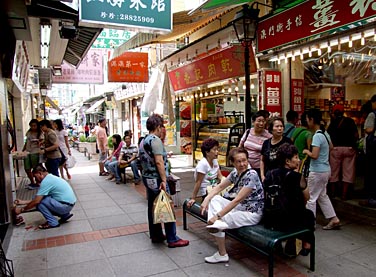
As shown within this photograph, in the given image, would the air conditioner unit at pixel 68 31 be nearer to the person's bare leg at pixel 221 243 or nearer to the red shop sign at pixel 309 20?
the red shop sign at pixel 309 20

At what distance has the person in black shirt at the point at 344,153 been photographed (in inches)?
210

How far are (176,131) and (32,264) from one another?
1104cm

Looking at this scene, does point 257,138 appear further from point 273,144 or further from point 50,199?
point 50,199

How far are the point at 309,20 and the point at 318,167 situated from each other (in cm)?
240

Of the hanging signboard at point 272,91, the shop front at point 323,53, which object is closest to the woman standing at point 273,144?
the shop front at point 323,53

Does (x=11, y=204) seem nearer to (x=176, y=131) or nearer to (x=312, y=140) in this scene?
(x=312, y=140)

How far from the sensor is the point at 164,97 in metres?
7.10

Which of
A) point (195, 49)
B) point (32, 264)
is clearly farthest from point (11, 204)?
point (195, 49)

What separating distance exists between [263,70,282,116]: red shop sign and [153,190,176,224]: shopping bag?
3582 mm

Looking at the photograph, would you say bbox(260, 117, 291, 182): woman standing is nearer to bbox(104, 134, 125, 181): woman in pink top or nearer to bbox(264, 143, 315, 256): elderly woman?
bbox(264, 143, 315, 256): elderly woman

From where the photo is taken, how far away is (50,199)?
4.82 m

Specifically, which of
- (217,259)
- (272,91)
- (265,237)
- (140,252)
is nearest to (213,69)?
(272,91)

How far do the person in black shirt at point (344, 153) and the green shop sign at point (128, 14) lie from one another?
3.57 metres

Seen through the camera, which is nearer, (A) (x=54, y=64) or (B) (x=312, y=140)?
(B) (x=312, y=140)
